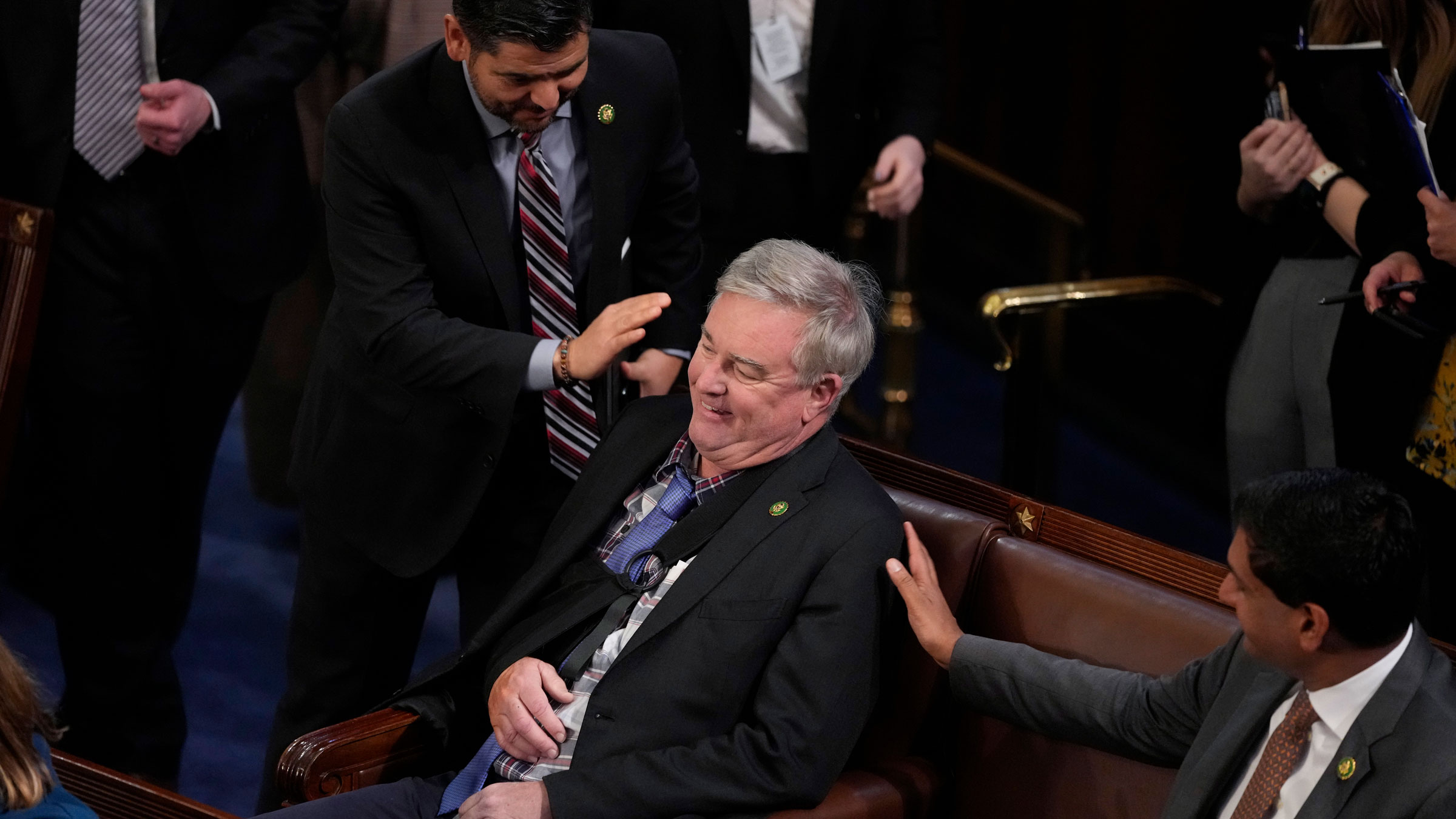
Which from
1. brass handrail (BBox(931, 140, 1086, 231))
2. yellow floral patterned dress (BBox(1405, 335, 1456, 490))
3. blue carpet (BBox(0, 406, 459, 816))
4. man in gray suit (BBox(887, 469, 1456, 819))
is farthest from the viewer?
brass handrail (BBox(931, 140, 1086, 231))

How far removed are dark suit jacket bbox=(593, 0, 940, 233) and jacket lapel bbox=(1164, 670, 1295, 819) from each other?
6.15 feet

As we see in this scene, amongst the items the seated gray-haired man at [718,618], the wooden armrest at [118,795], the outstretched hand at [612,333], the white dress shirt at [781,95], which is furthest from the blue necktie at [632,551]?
the white dress shirt at [781,95]

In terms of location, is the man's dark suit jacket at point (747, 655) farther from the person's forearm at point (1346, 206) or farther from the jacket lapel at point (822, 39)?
the jacket lapel at point (822, 39)

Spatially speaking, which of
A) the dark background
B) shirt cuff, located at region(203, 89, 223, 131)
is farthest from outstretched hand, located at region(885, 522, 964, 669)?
the dark background

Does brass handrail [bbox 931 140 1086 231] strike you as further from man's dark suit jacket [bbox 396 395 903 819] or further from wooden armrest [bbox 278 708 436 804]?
wooden armrest [bbox 278 708 436 804]

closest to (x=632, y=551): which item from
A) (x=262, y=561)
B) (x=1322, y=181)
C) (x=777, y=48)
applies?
(x=1322, y=181)

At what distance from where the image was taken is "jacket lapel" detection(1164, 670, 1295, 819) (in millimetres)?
1928

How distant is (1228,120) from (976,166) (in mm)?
826

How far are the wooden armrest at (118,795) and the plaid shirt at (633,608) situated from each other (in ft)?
1.38

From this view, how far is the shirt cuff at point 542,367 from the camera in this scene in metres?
2.53

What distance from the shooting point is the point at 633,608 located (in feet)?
7.82

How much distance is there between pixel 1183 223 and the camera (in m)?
4.72

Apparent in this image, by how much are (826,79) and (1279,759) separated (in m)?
2.00

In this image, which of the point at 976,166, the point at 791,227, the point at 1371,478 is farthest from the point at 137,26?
the point at 1371,478
